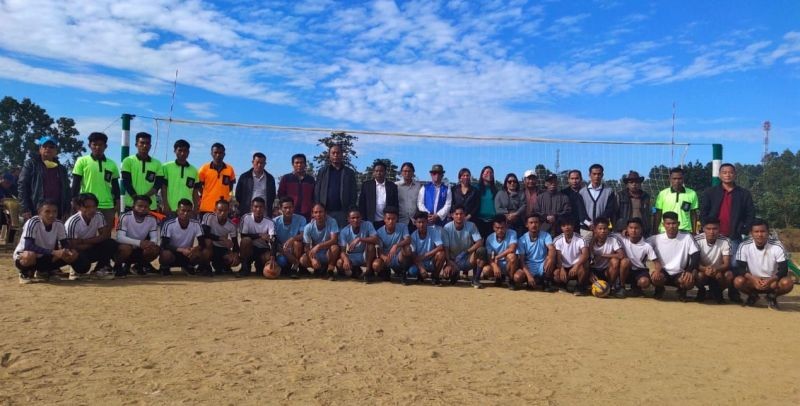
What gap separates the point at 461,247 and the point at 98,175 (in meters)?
4.81

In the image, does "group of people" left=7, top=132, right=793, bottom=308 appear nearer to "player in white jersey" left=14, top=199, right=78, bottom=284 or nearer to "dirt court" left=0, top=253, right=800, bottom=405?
"player in white jersey" left=14, top=199, right=78, bottom=284

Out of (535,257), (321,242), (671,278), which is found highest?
(321,242)

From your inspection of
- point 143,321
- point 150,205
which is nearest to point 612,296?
point 143,321

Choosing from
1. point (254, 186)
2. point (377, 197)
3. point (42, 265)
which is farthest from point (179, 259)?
point (377, 197)

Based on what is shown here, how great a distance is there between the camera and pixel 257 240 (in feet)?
24.7

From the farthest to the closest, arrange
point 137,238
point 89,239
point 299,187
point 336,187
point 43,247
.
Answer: point 299,187, point 336,187, point 137,238, point 89,239, point 43,247

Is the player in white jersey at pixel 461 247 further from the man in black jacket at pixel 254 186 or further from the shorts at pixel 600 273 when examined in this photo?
the man in black jacket at pixel 254 186

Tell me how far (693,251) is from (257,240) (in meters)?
5.65

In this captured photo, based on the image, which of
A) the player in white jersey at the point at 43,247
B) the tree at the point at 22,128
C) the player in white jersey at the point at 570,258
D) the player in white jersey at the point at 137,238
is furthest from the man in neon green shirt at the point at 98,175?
the tree at the point at 22,128

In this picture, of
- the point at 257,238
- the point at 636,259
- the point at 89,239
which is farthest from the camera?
the point at 257,238

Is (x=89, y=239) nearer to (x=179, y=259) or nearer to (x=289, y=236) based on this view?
(x=179, y=259)

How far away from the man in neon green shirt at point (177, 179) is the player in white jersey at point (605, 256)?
5.41m

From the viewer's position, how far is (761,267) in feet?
21.1

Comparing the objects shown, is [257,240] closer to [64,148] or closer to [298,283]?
[298,283]
